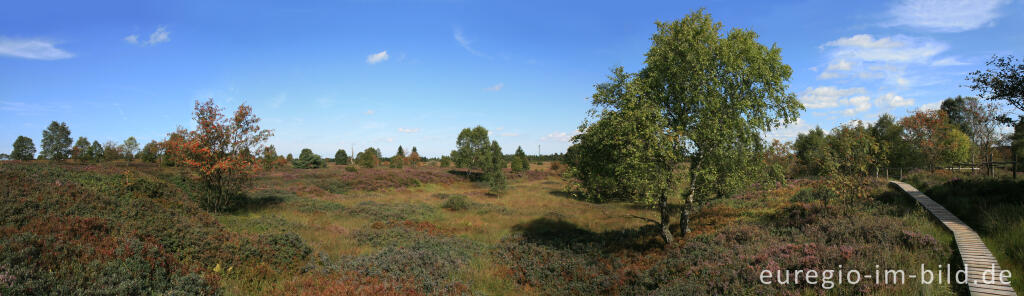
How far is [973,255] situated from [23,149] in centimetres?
10114

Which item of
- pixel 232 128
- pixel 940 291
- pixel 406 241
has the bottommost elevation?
pixel 406 241

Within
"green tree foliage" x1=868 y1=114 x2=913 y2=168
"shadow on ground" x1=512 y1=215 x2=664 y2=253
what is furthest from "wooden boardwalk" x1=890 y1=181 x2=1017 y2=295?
"green tree foliage" x1=868 y1=114 x2=913 y2=168

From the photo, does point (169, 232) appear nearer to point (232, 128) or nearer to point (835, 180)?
point (232, 128)

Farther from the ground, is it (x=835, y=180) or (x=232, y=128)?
(x=232, y=128)

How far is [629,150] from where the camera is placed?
12930 millimetres

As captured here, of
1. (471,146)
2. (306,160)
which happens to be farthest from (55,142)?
(471,146)

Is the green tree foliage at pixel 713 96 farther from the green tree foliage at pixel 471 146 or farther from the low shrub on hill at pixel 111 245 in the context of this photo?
the green tree foliage at pixel 471 146

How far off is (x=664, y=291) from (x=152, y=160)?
7504 centimetres

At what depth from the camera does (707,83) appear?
1316cm

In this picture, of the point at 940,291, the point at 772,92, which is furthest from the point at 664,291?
the point at 772,92

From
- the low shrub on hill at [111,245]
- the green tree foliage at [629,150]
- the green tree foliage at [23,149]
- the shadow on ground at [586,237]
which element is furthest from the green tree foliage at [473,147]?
the green tree foliage at [23,149]

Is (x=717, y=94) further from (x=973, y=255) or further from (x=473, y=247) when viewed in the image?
(x=473, y=247)

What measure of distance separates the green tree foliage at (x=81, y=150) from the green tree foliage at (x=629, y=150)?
77135mm

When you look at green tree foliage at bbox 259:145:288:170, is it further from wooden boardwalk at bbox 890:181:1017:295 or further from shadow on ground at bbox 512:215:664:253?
wooden boardwalk at bbox 890:181:1017:295
